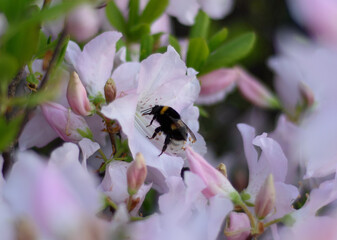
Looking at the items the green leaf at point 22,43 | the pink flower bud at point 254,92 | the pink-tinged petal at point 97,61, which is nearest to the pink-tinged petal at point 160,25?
the pink flower bud at point 254,92

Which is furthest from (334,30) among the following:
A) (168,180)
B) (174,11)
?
(168,180)

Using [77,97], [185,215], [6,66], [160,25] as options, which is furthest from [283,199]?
[160,25]

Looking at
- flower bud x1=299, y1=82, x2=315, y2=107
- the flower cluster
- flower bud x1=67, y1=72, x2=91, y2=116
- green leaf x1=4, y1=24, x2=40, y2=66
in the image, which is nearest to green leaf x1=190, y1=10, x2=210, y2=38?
the flower cluster

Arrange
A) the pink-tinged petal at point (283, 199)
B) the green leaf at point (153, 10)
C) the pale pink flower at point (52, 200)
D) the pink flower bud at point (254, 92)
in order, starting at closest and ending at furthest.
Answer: the pale pink flower at point (52, 200) → the pink-tinged petal at point (283, 199) → the green leaf at point (153, 10) → the pink flower bud at point (254, 92)

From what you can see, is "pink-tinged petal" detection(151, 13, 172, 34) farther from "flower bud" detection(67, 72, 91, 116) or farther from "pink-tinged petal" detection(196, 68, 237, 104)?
"flower bud" detection(67, 72, 91, 116)

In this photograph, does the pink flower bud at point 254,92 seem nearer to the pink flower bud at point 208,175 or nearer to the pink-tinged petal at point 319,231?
the pink flower bud at point 208,175

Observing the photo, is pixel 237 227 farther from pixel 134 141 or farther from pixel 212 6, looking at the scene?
pixel 212 6

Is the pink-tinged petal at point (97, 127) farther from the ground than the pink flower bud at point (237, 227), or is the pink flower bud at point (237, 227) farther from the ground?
the pink-tinged petal at point (97, 127)
